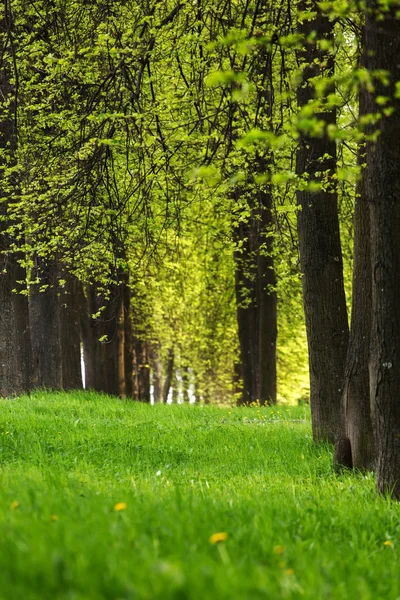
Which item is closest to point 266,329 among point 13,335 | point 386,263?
point 13,335

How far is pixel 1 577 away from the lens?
306 centimetres

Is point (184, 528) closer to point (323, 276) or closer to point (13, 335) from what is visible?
point (323, 276)

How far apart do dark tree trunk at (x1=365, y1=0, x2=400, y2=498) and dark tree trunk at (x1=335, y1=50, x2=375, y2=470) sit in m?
1.92

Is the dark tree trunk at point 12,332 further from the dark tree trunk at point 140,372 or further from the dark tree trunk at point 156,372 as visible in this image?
the dark tree trunk at point 156,372

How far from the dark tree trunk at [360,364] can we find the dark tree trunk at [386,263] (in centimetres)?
192

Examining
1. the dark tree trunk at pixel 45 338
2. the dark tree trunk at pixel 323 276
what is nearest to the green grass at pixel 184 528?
the dark tree trunk at pixel 323 276

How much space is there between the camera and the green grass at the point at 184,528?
3016 mm

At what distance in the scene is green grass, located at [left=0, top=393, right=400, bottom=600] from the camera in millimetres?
3016

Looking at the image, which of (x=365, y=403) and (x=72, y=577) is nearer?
(x=72, y=577)

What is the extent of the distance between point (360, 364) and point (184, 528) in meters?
5.24

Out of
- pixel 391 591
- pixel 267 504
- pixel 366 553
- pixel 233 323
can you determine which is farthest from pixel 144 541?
pixel 233 323

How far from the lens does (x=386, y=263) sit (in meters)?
6.69

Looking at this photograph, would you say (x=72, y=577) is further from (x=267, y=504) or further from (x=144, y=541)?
(x=267, y=504)

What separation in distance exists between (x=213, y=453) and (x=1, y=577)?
7383 millimetres
